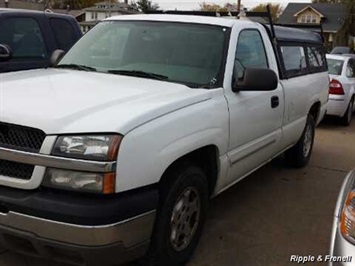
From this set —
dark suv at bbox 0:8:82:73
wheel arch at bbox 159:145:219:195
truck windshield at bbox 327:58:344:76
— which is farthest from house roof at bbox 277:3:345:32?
wheel arch at bbox 159:145:219:195

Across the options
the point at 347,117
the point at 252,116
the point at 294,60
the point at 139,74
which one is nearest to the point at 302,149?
the point at 294,60

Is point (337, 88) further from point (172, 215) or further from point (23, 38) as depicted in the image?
point (172, 215)

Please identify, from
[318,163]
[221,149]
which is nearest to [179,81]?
[221,149]

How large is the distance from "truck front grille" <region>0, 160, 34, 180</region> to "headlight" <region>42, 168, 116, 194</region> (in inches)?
5.4

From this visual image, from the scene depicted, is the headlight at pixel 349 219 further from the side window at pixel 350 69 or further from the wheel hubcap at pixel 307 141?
the side window at pixel 350 69

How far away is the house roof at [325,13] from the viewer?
67312 mm

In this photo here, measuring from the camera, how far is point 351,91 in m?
10.6

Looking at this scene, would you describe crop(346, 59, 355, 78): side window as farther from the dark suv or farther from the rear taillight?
the dark suv

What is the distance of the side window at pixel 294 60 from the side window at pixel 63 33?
3015 millimetres

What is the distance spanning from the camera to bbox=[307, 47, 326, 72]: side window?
659 cm

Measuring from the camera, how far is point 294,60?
588 cm

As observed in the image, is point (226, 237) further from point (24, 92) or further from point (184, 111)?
point (24, 92)

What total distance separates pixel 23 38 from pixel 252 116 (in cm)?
362

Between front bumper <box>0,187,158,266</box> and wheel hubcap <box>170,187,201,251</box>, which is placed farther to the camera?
wheel hubcap <box>170,187,201,251</box>
